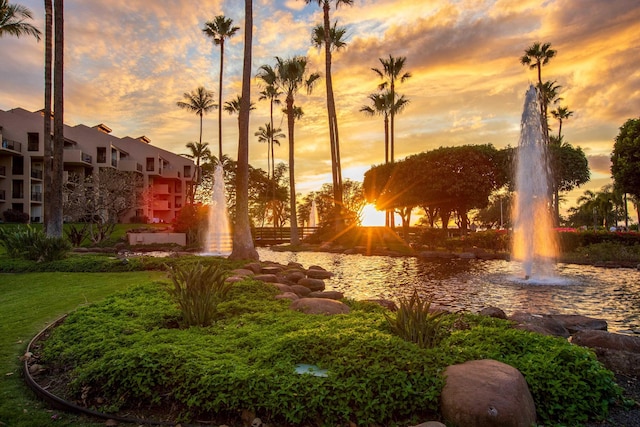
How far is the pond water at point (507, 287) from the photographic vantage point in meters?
10.0

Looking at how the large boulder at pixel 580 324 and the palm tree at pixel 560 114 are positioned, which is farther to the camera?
the palm tree at pixel 560 114

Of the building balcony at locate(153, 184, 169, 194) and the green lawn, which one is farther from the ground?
the building balcony at locate(153, 184, 169, 194)

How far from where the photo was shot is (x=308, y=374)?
421 cm

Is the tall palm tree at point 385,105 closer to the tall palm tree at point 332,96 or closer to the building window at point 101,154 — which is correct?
the tall palm tree at point 332,96

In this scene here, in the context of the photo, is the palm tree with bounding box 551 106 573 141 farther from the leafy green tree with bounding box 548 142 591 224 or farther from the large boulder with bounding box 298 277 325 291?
the large boulder with bounding box 298 277 325 291

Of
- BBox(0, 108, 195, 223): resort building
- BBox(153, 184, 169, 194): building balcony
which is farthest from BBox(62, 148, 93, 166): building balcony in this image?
BBox(153, 184, 169, 194): building balcony

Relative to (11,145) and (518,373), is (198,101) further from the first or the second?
(518,373)

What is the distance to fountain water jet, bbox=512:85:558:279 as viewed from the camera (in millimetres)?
16516

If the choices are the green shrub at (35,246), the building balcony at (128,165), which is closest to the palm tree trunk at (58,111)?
the green shrub at (35,246)

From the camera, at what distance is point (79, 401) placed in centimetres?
448

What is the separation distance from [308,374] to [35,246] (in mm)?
15712

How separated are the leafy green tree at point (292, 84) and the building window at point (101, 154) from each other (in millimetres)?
26887

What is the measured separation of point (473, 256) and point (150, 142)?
54358 millimetres

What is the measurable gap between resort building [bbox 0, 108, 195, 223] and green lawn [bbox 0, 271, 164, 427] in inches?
1187
